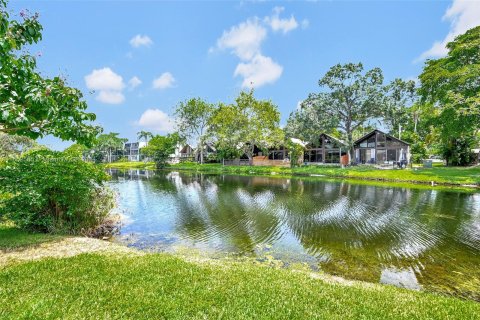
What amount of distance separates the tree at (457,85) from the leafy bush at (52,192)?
33542 mm

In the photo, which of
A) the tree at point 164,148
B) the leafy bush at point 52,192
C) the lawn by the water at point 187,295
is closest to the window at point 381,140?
the tree at point 164,148

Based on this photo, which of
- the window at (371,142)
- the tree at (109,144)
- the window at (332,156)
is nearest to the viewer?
the window at (371,142)

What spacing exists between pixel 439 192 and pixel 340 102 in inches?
999

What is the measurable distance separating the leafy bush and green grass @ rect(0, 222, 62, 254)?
0.33 m

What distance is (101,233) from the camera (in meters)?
10.8

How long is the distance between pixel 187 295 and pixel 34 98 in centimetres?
458

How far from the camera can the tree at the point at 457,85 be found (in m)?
28.5

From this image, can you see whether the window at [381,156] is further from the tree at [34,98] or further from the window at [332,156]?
the tree at [34,98]

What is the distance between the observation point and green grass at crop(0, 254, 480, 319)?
4.18 m

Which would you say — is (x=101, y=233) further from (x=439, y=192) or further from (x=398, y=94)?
(x=398, y=94)

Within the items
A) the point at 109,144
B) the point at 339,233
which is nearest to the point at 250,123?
the point at 339,233

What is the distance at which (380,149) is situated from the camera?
49000 millimetres

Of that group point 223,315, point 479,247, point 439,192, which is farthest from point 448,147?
point 223,315

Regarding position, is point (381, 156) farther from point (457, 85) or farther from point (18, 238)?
point (18, 238)
